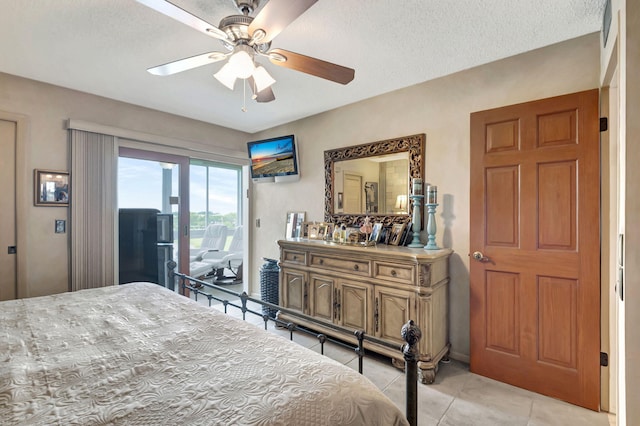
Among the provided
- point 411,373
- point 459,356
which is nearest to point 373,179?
point 459,356

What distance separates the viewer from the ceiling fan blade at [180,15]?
1240mm

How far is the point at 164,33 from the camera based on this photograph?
196 cm

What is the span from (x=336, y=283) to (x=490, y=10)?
225cm

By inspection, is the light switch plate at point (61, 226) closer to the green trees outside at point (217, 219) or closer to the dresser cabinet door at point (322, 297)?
the dresser cabinet door at point (322, 297)

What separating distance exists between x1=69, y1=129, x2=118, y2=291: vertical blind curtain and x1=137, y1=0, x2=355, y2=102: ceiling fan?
70.3 inches

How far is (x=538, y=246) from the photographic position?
82.0 inches

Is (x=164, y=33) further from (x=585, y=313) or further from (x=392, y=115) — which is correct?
(x=585, y=313)

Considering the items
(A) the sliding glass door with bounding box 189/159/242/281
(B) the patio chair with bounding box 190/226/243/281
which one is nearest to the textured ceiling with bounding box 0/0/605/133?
(A) the sliding glass door with bounding box 189/159/242/281

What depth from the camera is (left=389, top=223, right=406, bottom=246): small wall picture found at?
2.77m

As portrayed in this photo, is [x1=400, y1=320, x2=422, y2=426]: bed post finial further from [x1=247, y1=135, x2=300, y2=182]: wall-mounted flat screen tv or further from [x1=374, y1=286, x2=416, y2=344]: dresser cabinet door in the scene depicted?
[x1=247, y1=135, x2=300, y2=182]: wall-mounted flat screen tv

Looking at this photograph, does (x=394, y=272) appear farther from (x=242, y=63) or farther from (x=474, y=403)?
(x=242, y=63)

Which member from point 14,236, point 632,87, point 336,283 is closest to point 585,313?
point 632,87

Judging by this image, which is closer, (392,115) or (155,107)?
(392,115)

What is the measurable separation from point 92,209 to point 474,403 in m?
3.69
